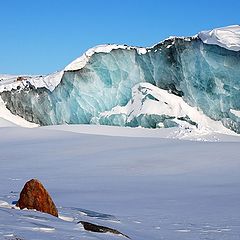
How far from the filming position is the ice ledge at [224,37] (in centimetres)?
1911

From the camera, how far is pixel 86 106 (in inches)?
912

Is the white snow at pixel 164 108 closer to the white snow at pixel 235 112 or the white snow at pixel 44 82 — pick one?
the white snow at pixel 235 112

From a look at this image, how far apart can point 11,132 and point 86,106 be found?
4.26 metres

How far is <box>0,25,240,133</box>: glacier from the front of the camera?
1967 centimetres

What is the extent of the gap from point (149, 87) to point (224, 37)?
13.0 feet

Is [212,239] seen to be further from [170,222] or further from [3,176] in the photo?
[3,176]

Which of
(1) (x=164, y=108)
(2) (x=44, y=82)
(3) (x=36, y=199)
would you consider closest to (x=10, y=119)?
(2) (x=44, y=82)

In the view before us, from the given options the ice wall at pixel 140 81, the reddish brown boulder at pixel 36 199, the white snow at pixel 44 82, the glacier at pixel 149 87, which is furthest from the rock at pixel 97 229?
the white snow at pixel 44 82

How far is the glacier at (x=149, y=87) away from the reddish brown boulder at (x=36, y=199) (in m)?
14.2

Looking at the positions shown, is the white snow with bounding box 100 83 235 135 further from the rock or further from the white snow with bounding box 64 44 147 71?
the rock

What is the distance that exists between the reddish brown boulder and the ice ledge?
14824 millimetres

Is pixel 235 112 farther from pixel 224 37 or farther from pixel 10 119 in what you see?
pixel 10 119

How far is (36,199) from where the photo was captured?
19.1ft

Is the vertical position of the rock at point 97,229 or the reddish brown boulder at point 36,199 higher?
the reddish brown boulder at point 36,199
